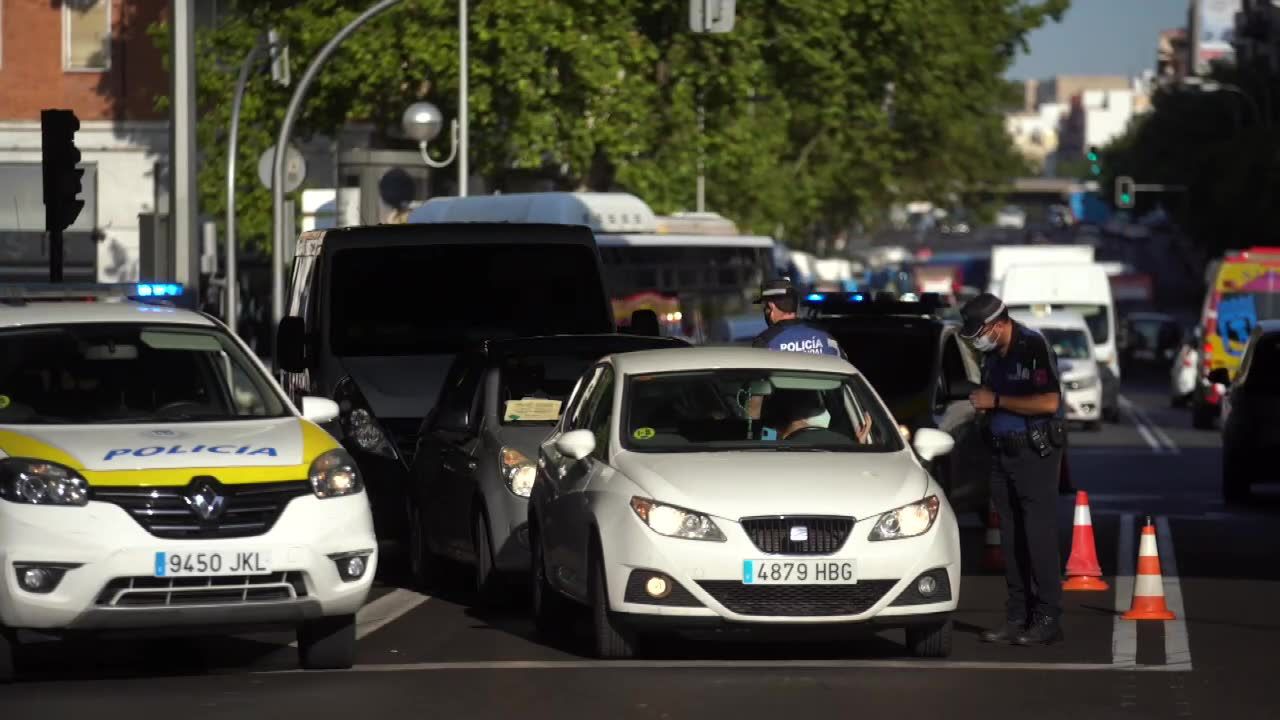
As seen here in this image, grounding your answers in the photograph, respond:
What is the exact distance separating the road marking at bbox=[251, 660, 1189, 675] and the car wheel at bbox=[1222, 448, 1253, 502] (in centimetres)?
1312

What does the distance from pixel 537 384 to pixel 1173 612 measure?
356cm

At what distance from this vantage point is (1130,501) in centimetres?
2556

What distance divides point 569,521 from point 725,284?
2907cm

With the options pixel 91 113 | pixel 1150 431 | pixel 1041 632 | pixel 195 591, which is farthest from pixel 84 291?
pixel 91 113

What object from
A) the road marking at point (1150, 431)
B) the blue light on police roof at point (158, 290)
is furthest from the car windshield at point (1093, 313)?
the blue light on police roof at point (158, 290)

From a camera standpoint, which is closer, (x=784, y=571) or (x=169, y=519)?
(x=169, y=519)

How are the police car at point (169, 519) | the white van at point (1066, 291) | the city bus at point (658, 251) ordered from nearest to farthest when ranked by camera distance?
the police car at point (169, 519)
the city bus at point (658, 251)
the white van at point (1066, 291)

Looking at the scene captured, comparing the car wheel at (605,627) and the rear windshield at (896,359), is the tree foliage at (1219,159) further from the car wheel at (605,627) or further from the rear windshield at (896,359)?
the car wheel at (605,627)

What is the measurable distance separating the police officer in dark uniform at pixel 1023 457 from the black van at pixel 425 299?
17.3ft

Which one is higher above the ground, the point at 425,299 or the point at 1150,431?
the point at 425,299

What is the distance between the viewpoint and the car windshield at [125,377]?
12.2 m

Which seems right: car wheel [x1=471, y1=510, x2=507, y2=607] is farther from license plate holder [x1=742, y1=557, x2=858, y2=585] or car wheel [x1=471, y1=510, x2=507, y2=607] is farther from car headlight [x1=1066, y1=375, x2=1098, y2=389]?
car headlight [x1=1066, y1=375, x2=1098, y2=389]

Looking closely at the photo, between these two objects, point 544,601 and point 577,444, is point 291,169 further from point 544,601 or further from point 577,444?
point 577,444

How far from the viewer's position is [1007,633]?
1332 cm
